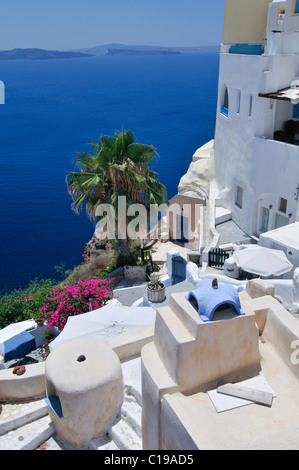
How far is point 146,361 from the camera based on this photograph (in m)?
7.29

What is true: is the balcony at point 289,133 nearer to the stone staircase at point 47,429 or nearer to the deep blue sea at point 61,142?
the stone staircase at point 47,429

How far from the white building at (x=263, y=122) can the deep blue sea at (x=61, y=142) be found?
14899 millimetres

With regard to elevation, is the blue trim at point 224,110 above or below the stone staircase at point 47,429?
above

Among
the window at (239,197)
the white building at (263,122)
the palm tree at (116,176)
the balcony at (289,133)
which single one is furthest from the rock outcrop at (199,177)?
the palm tree at (116,176)

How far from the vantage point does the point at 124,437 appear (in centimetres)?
848

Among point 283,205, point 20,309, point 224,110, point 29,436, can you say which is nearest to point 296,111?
point 283,205

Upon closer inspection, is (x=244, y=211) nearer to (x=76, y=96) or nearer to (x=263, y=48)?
(x=263, y=48)

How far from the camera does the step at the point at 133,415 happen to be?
8531 millimetres

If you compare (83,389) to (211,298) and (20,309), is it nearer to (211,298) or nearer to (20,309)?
(211,298)

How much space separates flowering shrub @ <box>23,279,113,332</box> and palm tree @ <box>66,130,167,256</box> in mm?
5381

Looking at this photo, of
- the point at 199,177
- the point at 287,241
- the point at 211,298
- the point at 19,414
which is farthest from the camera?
the point at 199,177

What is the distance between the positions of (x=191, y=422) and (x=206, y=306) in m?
1.86

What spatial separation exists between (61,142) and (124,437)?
3431 inches

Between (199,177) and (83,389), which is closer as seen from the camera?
(83,389)
